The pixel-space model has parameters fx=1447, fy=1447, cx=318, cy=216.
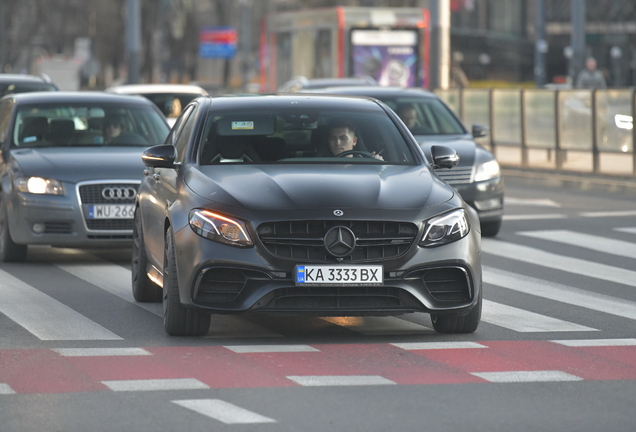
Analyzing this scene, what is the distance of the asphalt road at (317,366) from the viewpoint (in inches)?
245

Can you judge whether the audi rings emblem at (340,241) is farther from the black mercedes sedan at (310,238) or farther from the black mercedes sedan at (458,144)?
the black mercedes sedan at (458,144)

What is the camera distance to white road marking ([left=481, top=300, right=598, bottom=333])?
8.97 meters

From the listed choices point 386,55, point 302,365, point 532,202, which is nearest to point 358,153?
point 302,365

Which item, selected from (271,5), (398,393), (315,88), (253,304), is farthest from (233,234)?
(271,5)

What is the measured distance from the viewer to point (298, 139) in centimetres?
904

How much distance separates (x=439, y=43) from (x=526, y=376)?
22.3 meters

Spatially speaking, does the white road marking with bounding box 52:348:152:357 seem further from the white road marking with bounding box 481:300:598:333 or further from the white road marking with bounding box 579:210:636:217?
the white road marking with bounding box 579:210:636:217

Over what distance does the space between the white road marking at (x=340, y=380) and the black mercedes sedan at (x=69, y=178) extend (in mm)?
5327

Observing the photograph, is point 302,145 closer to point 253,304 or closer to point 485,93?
point 253,304

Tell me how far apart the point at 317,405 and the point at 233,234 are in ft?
5.57

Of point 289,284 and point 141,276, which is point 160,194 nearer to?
point 141,276

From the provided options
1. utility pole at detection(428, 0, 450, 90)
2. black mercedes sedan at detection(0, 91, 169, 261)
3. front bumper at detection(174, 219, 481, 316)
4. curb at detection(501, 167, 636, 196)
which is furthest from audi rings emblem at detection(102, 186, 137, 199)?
utility pole at detection(428, 0, 450, 90)

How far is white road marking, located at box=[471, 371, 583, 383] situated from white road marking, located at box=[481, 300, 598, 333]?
1.55 metres

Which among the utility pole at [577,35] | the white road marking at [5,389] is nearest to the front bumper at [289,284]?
the white road marking at [5,389]
